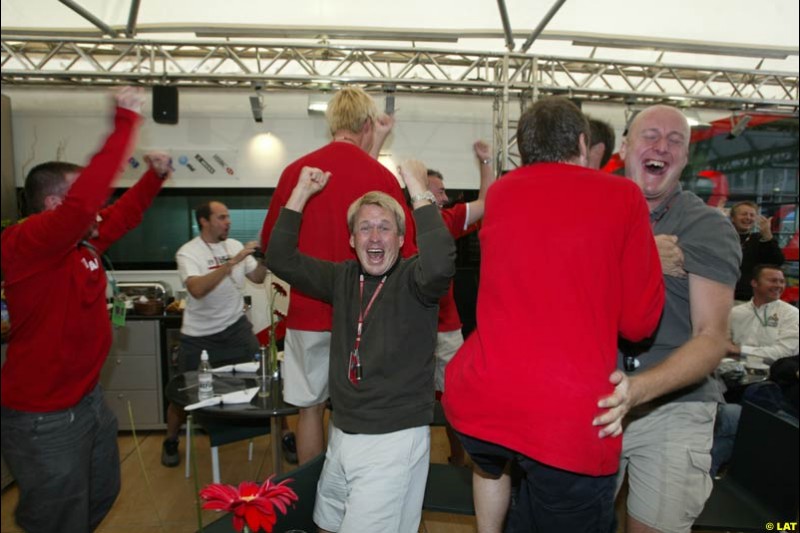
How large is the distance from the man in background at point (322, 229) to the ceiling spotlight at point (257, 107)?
342 centimetres

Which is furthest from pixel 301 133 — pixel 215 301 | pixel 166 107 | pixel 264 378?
pixel 166 107

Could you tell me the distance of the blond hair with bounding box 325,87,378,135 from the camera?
2049 millimetres

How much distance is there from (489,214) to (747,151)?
56cm

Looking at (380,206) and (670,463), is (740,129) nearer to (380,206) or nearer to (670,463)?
(670,463)

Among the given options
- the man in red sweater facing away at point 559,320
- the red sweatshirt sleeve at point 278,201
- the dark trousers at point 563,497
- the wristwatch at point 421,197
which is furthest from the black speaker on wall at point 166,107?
the dark trousers at point 563,497

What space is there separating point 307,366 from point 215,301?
207 cm

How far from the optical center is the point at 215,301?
12.5ft

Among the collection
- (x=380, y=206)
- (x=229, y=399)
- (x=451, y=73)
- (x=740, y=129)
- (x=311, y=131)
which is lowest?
(x=229, y=399)

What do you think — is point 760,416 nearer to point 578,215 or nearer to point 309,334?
point 578,215

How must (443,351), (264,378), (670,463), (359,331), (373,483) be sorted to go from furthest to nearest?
(443,351)
(264,378)
(359,331)
(373,483)
(670,463)

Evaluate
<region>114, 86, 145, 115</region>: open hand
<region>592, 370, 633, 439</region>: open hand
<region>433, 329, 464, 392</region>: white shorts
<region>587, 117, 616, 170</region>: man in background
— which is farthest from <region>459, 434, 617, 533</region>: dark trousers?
<region>433, 329, 464, 392</region>: white shorts

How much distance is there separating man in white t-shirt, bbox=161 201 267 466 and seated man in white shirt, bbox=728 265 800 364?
2.89 m

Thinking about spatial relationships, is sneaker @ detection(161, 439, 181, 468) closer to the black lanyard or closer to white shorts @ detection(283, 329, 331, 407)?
white shorts @ detection(283, 329, 331, 407)

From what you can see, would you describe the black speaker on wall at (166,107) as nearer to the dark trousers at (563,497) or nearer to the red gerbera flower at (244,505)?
the red gerbera flower at (244,505)
